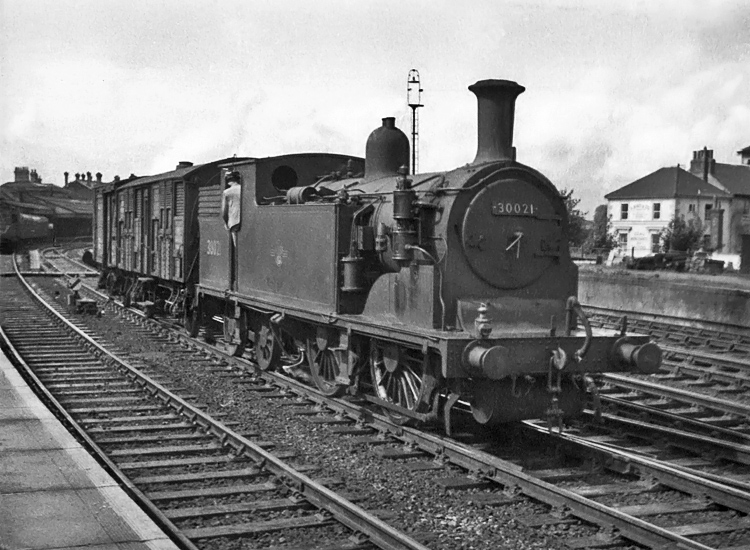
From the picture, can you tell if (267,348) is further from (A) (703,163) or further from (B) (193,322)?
(A) (703,163)

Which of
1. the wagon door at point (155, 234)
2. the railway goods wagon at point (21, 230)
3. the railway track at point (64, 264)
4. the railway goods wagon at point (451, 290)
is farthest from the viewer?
the railway goods wagon at point (21, 230)

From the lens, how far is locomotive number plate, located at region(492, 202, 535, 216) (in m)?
7.51

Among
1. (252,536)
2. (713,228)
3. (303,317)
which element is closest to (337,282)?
(303,317)

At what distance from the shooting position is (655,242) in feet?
131

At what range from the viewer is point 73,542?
4.54 meters

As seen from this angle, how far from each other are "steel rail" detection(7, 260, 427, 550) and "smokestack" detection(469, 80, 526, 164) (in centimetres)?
341

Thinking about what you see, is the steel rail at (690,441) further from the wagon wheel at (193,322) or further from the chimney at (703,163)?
the chimney at (703,163)

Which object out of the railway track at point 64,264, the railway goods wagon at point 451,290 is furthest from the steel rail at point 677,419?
the railway track at point 64,264

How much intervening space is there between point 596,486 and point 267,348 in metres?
5.52

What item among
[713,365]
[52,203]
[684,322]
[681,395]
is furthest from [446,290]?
[52,203]

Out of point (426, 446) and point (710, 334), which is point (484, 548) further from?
point (710, 334)

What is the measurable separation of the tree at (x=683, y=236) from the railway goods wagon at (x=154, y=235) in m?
23.5

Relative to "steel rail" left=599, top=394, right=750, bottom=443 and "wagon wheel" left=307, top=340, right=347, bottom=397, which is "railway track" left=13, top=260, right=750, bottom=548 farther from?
"steel rail" left=599, top=394, right=750, bottom=443

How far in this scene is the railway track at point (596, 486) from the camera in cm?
534
